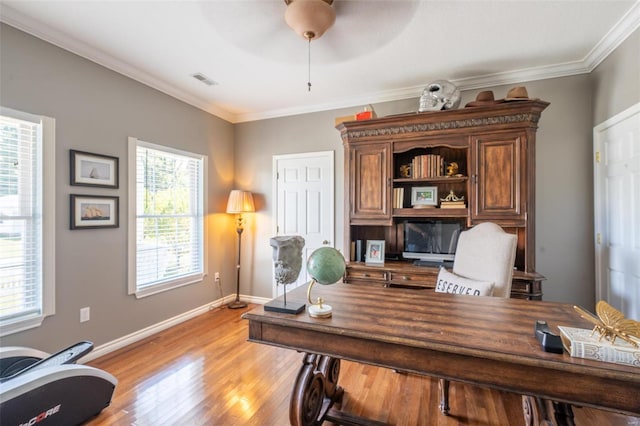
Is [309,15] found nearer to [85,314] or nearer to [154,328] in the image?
Answer: [85,314]

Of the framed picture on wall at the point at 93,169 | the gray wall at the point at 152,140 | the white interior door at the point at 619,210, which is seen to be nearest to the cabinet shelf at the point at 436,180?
the gray wall at the point at 152,140

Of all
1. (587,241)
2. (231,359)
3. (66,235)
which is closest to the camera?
(66,235)

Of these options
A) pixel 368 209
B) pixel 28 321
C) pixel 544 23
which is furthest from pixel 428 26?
pixel 28 321

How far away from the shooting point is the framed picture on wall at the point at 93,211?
244 centimetres

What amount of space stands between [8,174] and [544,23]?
410 cm

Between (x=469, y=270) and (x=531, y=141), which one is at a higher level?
(x=531, y=141)

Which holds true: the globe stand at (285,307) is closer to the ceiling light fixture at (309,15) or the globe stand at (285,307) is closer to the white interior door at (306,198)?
the ceiling light fixture at (309,15)

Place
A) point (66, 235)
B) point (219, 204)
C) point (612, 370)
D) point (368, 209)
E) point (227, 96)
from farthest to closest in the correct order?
1. point (219, 204)
2. point (227, 96)
3. point (368, 209)
4. point (66, 235)
5. point (612, 370)

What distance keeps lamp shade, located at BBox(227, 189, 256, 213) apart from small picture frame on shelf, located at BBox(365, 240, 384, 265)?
1770 mm

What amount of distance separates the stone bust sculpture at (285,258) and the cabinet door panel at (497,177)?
6.91 ft

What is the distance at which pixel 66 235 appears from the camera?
7.84 ft

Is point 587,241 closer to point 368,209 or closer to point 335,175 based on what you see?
point 368,209

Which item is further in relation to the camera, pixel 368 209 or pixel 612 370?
pixel 368 209

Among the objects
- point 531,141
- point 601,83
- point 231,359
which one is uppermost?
point 601,83
